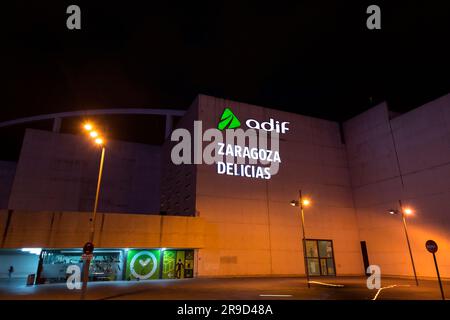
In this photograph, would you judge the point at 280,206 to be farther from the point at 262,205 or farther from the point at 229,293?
the point at 229,293

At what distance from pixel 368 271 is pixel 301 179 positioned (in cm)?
1388

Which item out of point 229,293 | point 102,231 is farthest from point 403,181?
point 102,231

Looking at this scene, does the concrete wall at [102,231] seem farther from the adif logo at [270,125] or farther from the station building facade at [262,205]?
the adif logo at [270,125]

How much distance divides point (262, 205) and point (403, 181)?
16246 millimetres

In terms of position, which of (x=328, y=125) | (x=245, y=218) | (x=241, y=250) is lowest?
(x=241, y=250)

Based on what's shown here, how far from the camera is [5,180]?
5272cm

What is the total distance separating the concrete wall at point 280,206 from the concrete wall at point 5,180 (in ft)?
129

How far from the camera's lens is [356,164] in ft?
137

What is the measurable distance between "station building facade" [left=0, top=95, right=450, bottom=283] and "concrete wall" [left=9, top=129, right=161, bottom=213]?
192 millimetres

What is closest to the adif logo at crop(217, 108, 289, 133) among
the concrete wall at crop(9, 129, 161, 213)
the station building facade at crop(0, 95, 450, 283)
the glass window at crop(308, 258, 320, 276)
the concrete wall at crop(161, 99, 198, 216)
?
the station building facade at crop(0, 95, 450, 283)

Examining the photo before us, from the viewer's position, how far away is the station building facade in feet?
96.5
